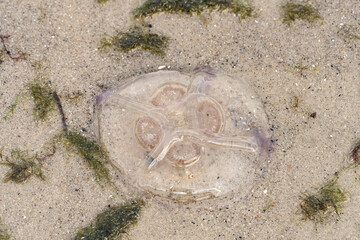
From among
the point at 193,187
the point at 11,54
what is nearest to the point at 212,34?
the point at 193,187

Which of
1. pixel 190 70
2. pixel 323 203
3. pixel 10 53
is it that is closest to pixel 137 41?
pixel 190 70

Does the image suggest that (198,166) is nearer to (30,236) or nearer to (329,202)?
(329,202)

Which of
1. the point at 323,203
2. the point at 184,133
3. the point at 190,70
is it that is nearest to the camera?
the point at 323,203

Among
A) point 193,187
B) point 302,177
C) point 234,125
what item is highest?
point 234,125

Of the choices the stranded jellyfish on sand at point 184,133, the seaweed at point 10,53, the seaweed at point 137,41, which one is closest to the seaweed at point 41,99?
the seaweed at point 10,53

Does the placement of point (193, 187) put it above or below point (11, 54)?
below

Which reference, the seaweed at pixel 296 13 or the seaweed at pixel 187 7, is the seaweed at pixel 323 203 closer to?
the seaweed at pixel 296 13

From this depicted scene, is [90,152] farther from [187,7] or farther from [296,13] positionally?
[296,13]
